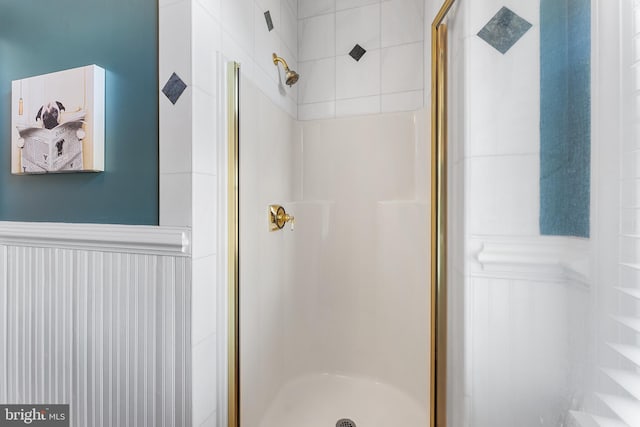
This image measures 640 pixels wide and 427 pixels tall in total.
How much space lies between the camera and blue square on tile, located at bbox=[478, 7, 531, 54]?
536 millimetres

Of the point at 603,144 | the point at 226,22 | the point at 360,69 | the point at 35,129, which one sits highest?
the point at 360,69

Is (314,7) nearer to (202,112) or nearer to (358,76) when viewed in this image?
(358,76)

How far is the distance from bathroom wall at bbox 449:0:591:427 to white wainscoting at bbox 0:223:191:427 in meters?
0.74

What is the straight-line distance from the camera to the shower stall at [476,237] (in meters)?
0.44

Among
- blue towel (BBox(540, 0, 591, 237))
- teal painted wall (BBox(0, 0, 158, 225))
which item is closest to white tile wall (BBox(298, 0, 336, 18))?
teal painted wall (BBox(0, 0, 158, 225))

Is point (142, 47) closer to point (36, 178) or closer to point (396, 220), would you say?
point (36, 178)

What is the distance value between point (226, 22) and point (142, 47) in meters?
0.27

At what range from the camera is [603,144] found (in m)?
0.44

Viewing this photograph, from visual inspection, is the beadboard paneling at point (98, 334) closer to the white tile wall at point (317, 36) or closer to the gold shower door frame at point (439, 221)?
the gold shower door frame at point (439, 221)

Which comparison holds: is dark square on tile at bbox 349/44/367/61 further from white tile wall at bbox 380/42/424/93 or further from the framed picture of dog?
the framed picture of dog

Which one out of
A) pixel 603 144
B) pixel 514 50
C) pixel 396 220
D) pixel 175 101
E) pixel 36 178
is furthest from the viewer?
pixel 396 220

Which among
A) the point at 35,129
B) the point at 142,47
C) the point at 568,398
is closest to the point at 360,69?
the point at 142,47

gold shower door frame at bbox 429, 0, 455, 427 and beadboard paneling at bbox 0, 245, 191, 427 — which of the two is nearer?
gold shower door frame at bbox 429, 0, 455, 427

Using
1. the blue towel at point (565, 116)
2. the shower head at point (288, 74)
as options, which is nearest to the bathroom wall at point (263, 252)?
the shower head at point (288, 74)
